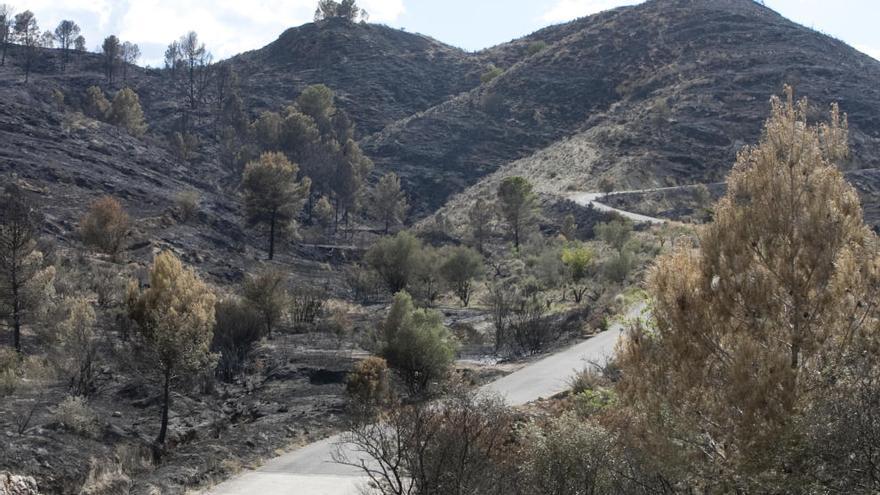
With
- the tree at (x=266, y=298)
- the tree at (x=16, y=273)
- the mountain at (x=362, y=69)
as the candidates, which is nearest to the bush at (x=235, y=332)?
the tree at (x=266, y=298)

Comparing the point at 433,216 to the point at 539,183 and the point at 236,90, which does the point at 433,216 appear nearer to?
the point at 539,183

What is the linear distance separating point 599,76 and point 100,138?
60.8m

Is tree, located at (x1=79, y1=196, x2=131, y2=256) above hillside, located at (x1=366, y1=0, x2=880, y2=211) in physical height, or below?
below

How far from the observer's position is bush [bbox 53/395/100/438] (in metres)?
16.1

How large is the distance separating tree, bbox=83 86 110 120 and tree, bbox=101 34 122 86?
17868 millimetres

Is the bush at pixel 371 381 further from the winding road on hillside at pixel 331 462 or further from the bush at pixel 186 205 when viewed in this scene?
the bush at pixel 186 205

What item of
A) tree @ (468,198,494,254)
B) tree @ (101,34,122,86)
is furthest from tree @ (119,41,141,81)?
tree @ (468,198,494,254)

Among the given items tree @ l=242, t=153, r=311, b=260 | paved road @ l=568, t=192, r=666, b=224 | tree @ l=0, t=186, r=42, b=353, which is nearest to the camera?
tree @ l=0, t=186, r=42, b=353

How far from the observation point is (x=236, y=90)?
334 feet

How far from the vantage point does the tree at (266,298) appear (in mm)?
30984

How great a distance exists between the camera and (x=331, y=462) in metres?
14.8

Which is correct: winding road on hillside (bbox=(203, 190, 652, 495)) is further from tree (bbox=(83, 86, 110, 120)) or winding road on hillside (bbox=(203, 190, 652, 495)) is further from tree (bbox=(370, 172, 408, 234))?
tree (bbox=(83, 86, 110, 120))

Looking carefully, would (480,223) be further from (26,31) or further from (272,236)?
(26,31)

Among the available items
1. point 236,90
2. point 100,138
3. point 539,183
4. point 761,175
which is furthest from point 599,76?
point 761,175
